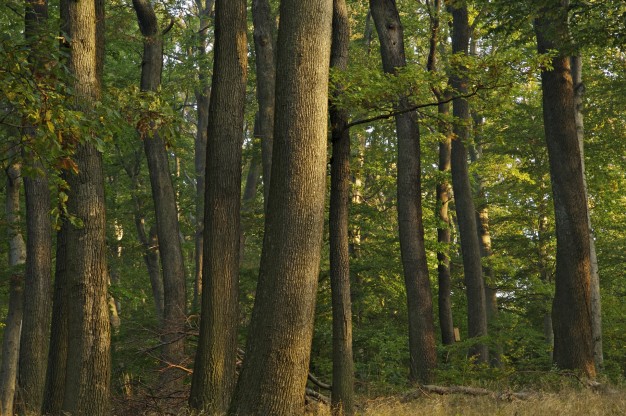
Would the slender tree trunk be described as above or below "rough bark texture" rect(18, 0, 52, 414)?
above

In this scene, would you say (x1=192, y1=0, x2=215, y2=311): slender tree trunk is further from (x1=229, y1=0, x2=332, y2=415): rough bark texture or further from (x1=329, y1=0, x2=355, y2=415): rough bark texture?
(x1=229, y1=0, x2=332, y2=415): rough bark texture

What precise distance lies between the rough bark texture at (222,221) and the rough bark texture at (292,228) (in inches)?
72.4

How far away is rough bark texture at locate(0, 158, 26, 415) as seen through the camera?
624 inches

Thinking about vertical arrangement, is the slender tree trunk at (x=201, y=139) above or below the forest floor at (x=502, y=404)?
above

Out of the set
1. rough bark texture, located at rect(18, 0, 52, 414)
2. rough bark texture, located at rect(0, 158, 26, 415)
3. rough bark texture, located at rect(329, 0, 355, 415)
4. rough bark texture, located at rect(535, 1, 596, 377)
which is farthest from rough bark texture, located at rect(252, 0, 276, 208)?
rough bark texture, located at rect(535, 1, 596, 377)

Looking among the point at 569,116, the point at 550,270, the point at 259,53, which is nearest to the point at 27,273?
the point at 259,53

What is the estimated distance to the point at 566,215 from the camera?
15367 millimetres

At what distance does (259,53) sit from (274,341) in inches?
306

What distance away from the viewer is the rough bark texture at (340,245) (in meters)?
10.8

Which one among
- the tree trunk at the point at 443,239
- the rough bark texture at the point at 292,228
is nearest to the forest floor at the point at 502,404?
the rough bark texture at the point at 292,228

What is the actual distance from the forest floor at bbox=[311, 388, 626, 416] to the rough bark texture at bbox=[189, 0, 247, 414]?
1.41 meters

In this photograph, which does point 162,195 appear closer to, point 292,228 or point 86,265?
point 86,265

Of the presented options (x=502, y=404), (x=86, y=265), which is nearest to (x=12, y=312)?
(x=86, y=265)

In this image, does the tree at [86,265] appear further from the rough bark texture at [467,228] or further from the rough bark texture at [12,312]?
the rough bark texture at [467,228]
